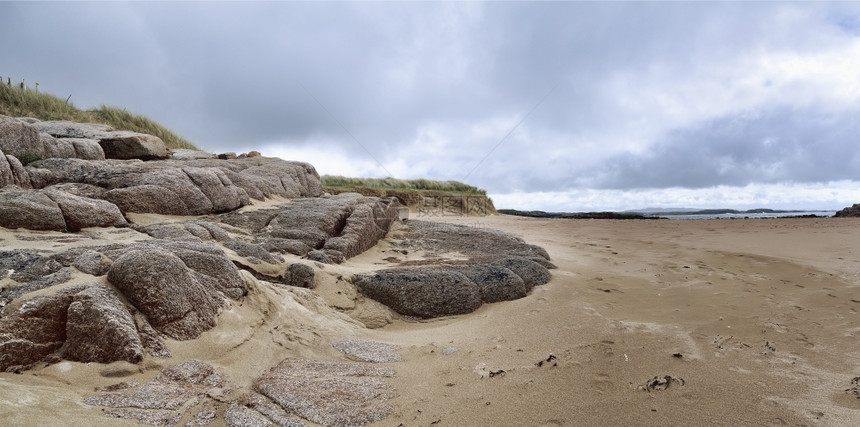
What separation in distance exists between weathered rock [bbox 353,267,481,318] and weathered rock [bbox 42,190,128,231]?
11.3 ft

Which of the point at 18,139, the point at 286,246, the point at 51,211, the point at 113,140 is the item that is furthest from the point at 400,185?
the point at 51,211

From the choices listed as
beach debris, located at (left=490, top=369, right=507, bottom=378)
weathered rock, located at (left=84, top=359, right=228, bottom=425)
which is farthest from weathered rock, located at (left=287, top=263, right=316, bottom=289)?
beach debris, located at (left=490, top=369, right=507, bottom=378)

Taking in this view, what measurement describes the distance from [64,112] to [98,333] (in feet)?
60.9

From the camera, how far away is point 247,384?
334 cm

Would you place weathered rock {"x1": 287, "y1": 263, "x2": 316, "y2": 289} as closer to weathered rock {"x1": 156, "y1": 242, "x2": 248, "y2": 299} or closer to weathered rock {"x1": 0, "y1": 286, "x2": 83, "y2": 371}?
weathered rock {"x1": 156, "y1": 242, "x2": 248, "y2": 299}

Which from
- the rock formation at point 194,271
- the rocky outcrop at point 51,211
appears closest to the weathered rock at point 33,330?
the rock formation at point 194,271

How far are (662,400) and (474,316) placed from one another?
2.78 meters

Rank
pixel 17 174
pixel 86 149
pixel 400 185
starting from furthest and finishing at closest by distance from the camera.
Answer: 1. pixel 400 185
2. pixel 86 149
3. pixel 17 174

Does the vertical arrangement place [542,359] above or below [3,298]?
below

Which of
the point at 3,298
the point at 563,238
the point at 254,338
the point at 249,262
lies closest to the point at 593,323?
the point at 254,338

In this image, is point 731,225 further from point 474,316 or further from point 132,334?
point 132,334

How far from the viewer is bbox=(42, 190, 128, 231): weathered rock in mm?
5699

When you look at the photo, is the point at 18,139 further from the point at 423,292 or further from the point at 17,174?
the point at 423,292

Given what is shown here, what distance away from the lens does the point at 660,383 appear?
10.3 feet
